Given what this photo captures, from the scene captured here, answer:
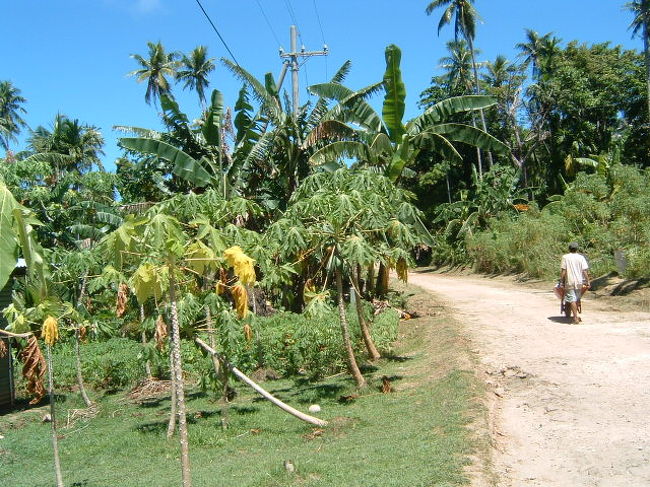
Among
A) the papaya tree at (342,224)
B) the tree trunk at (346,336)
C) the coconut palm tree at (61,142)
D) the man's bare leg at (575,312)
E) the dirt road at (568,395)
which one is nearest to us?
the dirt road at (568,395)

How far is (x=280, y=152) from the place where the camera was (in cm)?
1667

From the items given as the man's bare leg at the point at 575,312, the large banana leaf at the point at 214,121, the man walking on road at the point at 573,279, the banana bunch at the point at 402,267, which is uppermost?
the large banana leaf at the point at 214,121

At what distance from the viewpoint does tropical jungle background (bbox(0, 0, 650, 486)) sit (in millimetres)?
5750

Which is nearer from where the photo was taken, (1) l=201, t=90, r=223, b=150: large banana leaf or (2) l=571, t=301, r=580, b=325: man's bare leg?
(2) l=571, t=301, r=580, b=325: man's bare leg

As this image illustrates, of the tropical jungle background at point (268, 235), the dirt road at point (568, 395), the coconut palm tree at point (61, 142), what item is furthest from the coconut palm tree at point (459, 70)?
the dirt road at point (568, 395)

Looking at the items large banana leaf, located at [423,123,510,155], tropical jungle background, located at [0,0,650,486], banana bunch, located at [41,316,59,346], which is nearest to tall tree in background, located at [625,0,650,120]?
tropical jungle background, located at [0,0,650,486]

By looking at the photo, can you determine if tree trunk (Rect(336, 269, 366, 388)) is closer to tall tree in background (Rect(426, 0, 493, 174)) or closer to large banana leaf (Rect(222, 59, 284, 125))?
large banana leaf (Rect(222, 59, 284, 125))

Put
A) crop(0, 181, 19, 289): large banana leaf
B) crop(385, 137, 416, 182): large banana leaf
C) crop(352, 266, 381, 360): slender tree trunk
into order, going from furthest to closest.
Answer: crop(385, 137, 416, 182): large banana leaf → crop(352, 266, 381, 360): slender tree trunk → crop(0, 181, 19, 289): large banana leaf

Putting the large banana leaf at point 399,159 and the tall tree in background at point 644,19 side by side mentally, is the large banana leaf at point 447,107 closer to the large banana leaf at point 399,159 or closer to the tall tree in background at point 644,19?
the large banana leaf at point 399,159

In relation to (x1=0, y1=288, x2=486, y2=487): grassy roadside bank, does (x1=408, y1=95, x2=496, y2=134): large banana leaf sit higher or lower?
higher

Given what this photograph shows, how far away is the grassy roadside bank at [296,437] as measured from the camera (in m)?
5.83

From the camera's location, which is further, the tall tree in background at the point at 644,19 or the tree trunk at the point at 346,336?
the tall tree in background at the point at 644,19

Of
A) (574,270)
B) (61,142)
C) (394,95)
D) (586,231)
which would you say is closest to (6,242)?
(574,270)

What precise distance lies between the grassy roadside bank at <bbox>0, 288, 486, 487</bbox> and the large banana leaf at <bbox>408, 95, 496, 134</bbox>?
20.7 feet
